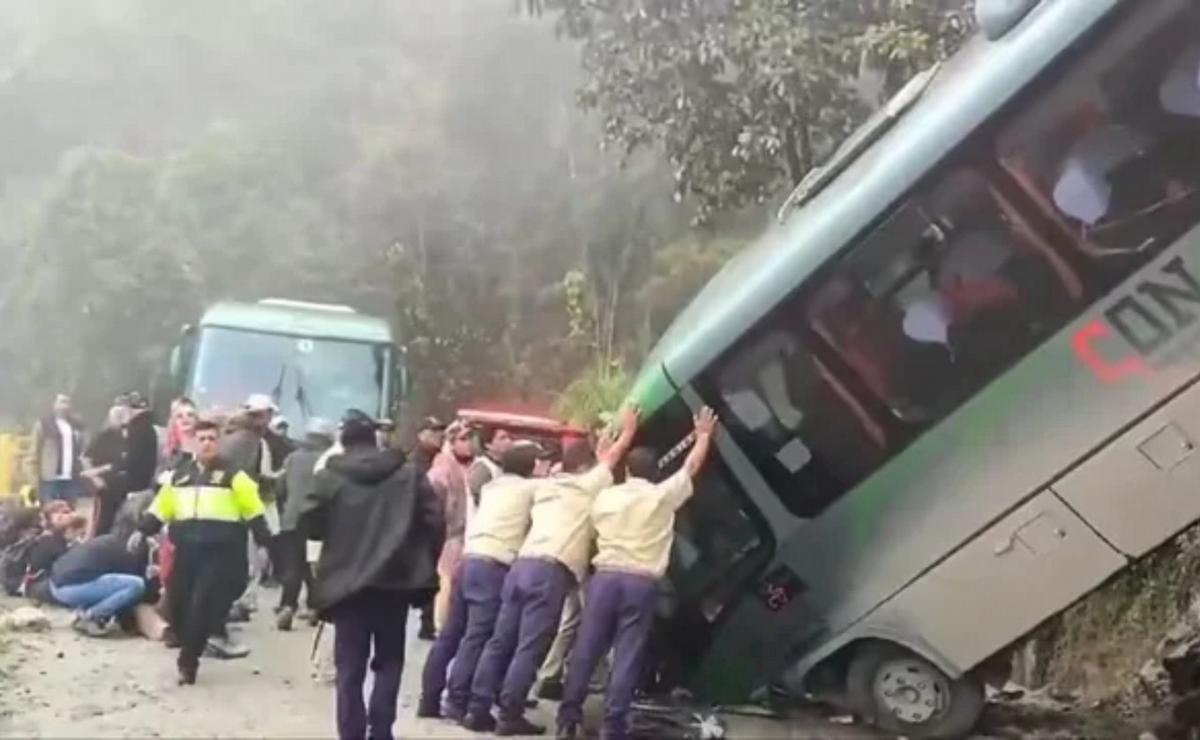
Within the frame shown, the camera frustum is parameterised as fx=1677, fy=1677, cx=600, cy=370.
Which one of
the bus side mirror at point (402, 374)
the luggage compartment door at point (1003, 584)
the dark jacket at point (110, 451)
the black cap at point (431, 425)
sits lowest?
the luggage compartment door at point (1003, 584)

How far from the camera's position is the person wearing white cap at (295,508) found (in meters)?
5.24

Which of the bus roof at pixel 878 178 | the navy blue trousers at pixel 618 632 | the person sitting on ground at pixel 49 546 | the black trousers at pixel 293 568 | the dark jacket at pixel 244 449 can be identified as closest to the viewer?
the black trousers at pixel 293 568

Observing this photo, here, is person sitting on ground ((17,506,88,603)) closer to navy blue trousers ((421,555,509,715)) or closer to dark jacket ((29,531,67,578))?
dark jacket ((29,531,67,578))

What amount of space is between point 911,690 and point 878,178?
6.12 ft

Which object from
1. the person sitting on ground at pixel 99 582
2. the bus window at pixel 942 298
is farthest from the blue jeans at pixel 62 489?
the bus window at pixel 942 298

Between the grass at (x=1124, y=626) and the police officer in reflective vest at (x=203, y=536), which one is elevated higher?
the police officer in reflective vest at (x=203, y=536)

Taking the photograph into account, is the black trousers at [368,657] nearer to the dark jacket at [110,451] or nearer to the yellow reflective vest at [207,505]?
the yellow reflective vest at [207,505]

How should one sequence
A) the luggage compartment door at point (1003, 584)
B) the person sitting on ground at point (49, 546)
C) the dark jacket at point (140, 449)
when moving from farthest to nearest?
1. the dark jacket at point (140, 449)
2. the person sitting on ground at point (49, 546)
3. the luggage compartment door at point (1003, 584)

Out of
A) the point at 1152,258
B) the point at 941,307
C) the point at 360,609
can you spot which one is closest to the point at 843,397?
the point at 941,307

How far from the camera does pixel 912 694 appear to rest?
612cm

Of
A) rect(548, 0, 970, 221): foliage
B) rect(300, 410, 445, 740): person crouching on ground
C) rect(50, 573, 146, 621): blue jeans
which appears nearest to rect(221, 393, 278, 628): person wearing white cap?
rect(50, 573, 146, 621): blue jeans

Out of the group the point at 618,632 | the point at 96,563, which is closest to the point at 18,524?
the point at 96,563

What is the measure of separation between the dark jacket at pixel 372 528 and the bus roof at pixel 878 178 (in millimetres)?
1274

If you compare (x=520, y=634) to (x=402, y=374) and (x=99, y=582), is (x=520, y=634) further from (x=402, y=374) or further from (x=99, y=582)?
(x=402, y=374)
